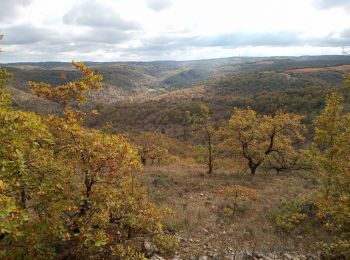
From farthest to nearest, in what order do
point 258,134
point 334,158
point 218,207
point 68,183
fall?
point 258,134 < point 218,207 < point 334,158 < point 68,183

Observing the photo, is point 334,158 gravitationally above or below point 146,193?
above

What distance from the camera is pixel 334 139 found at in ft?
41.7

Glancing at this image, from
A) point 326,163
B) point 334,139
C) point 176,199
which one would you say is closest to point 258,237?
point 326,163

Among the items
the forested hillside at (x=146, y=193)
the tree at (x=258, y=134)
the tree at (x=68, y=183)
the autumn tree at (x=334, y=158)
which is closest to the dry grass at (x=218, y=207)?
the forested hillside at (x=146, y=193)

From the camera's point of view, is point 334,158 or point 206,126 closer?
point 334,158

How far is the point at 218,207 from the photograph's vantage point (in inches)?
640

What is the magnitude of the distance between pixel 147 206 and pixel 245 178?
14.8 m

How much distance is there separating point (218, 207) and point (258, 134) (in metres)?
8.67

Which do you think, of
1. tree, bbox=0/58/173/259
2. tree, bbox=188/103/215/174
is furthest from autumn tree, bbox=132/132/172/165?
tree, bbox=0/58/173/259

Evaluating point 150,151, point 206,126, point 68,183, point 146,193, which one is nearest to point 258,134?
point 206,126

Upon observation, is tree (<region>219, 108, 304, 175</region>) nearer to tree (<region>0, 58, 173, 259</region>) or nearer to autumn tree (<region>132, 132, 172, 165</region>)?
autumn tree (<region>132, 132, 172, 165</region>)

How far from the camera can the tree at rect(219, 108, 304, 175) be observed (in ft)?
75.0

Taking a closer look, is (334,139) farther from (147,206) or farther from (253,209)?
(147,206)

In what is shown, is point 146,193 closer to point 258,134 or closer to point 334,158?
point 334,158
